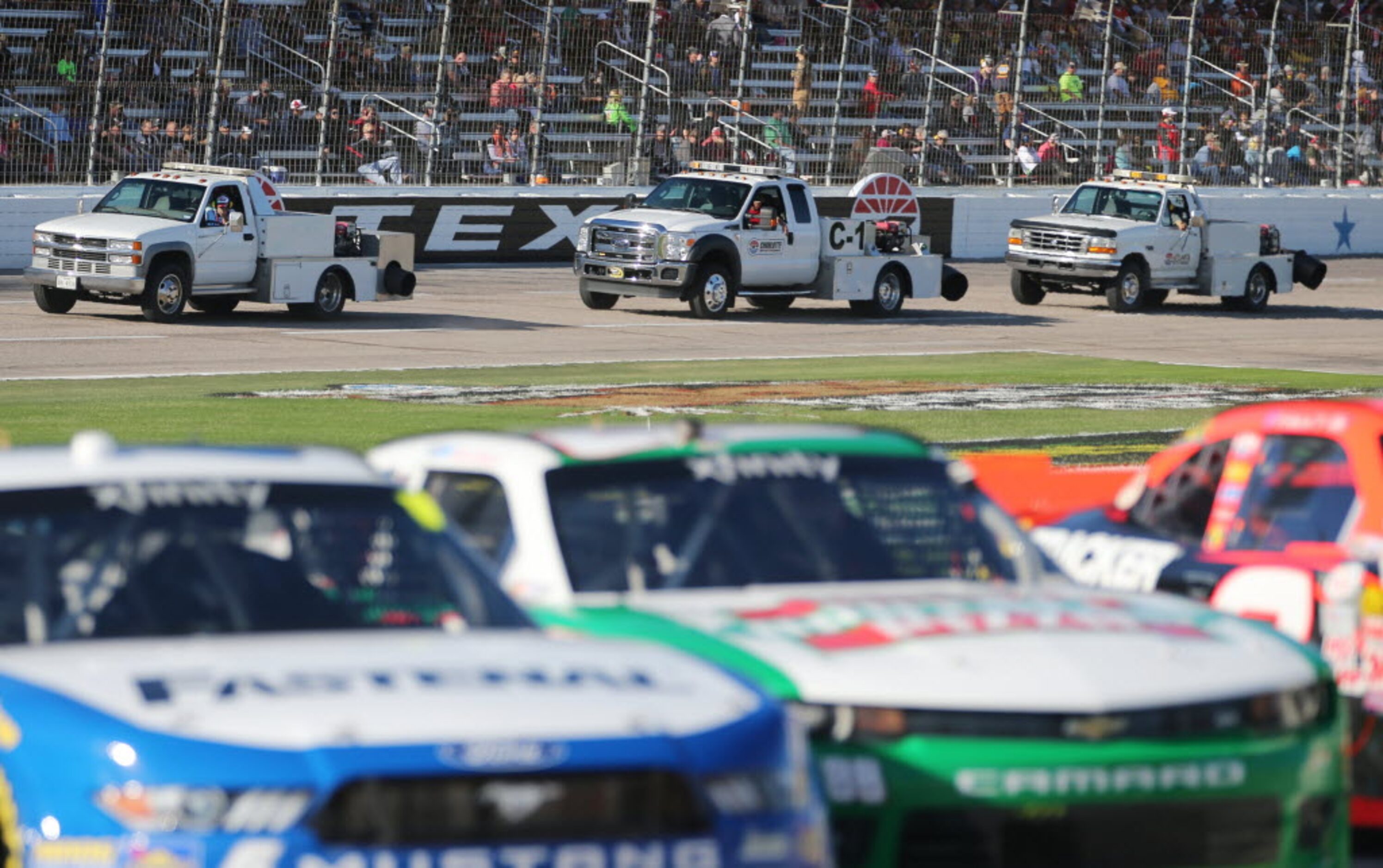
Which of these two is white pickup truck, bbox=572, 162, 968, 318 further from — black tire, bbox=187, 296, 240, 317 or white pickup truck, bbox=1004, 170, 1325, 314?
black tire, bbox=187, 296, 240, 317

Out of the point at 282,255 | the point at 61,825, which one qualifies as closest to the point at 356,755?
the point at 61,825

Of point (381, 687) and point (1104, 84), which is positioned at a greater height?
point (1104, 84)

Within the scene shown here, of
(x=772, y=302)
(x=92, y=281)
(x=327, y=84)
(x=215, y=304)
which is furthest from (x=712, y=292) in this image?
(x=327, y=84)

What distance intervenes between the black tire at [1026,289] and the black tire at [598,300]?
6.82 metres

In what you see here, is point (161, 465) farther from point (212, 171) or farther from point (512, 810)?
point (212, 171)

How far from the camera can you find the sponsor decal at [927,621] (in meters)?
5.54

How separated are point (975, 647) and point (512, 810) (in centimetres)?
160

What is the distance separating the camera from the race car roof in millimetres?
5199

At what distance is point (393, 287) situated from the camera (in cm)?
2995

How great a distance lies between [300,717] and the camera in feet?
13.7

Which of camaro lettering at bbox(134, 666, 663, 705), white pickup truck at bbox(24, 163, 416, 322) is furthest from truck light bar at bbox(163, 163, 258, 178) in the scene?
camaro lettering at bbox(134, 666, 663, 705)

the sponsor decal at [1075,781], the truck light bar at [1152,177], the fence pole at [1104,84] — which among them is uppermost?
the fence pole at [1104,84]

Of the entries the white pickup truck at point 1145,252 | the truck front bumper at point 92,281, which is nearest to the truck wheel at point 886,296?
the white pickup truck at point 1145,252

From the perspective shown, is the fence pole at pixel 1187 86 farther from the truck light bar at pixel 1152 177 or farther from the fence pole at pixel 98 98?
the fence pole at pixel 98 98
